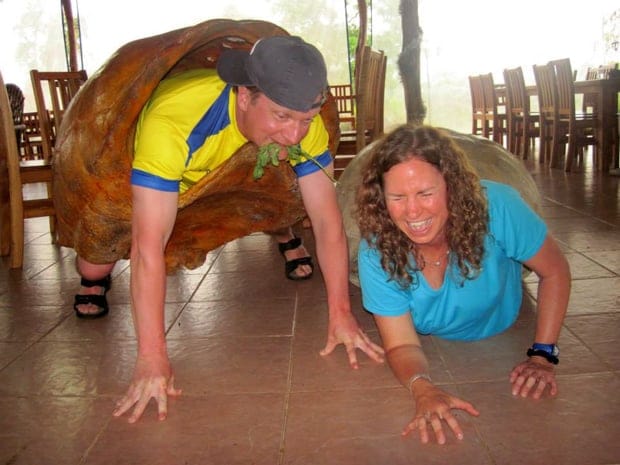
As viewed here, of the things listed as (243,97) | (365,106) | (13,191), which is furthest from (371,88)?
(243,97)

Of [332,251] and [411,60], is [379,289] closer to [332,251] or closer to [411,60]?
[332,251]

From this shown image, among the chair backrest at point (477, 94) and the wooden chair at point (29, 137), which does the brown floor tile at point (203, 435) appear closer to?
the wooden chair at point (29, 137)

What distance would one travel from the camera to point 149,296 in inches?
66.7

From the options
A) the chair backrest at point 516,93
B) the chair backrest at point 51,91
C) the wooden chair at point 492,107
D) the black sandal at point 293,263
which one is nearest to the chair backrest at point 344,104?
the chair backrest at point 516,93

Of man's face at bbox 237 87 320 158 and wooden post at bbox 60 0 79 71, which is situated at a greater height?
wooden post at bbox 60 0 79 71

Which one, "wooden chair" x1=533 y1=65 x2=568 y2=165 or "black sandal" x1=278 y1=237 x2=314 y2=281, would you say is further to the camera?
"wooden chair" x1=533 y1=65 x2=568 y2=165

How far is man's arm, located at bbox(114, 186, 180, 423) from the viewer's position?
5.42 ft

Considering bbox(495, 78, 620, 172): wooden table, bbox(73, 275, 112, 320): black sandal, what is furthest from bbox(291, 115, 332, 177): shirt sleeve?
bbox(495, 78, 620, 172): wooden table

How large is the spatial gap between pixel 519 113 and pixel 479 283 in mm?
6201

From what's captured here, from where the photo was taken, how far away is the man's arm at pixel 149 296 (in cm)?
165

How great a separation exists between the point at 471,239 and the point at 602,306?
3.16 feet

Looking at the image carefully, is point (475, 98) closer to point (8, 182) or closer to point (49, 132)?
point (49, 132)

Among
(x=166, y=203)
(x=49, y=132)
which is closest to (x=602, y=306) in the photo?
(x=166, y=203)

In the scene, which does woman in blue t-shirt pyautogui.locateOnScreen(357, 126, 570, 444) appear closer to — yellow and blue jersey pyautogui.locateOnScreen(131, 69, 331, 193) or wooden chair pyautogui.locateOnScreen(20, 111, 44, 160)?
yellow and blue jersey pyautogui.locateOnScreen(131, 69, 331, 193)
